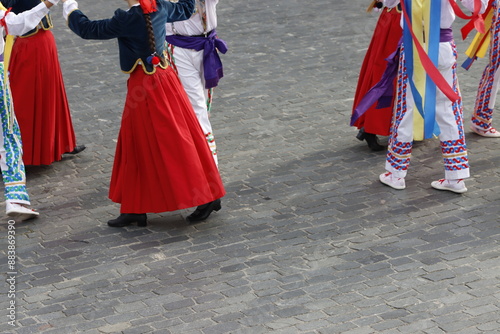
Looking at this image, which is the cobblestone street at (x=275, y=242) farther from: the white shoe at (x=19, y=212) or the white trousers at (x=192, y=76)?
the white trousers at (x=192, y=76)

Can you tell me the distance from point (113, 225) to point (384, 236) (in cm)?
191

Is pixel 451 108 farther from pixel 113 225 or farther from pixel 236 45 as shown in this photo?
pixel 236 45

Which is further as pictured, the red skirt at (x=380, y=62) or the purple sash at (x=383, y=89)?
the red skirt at (x=380, y=62)

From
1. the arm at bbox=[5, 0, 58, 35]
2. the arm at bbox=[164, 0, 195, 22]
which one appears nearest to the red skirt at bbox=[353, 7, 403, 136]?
the arm at bbox=[164, 0, 195, 22]

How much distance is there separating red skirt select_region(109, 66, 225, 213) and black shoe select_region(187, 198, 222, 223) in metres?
0.11

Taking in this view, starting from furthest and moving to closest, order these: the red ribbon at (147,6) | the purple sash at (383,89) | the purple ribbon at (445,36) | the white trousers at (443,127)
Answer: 1. the purple sash at (383,89)
2. the white trousers at (443,127)
3. the purple ribbon at (445,36)
4. the red ribbon at (147,6)

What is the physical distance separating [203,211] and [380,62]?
2.07 metres

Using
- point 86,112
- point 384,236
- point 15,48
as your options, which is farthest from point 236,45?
point 384,236

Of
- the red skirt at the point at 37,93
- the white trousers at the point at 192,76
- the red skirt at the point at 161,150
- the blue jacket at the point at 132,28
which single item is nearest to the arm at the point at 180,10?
the blue jacket at the point at 132,28

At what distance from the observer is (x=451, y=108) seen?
6.74 meters

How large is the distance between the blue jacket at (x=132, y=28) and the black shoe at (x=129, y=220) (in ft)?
3.33

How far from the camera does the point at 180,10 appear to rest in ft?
20.7

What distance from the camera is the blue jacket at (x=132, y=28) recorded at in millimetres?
6016

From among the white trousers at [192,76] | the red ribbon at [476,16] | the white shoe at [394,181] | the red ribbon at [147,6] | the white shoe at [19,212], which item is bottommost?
the white shoe at [394,181]
